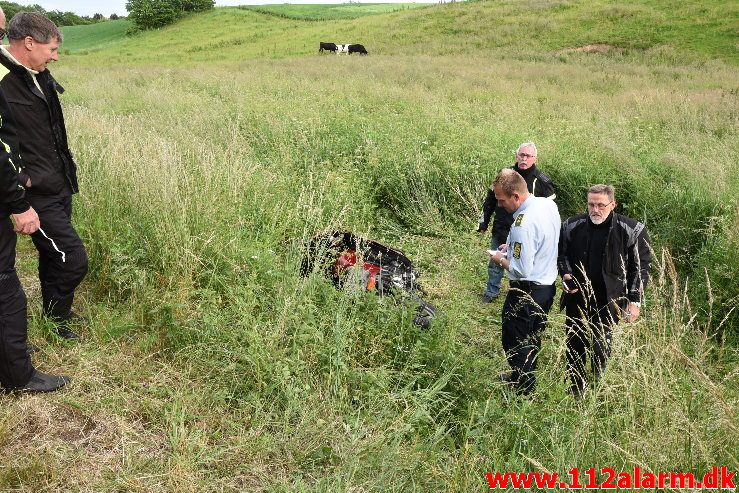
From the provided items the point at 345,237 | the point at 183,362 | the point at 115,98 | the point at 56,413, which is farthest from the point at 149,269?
the point at 115,98

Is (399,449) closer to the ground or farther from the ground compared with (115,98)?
closer to the ground

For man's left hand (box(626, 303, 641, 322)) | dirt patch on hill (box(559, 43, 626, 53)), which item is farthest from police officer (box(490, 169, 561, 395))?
dirt patch on hill (box(559, 43, 626, 53))

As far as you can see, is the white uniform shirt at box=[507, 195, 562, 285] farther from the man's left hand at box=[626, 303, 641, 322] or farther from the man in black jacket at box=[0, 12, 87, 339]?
the man in black jacket at box=[0, 12, 87, 339]

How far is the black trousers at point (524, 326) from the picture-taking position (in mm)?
3777

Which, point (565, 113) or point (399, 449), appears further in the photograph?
point (565, 113)

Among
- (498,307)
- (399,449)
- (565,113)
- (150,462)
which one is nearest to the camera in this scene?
(150,462)

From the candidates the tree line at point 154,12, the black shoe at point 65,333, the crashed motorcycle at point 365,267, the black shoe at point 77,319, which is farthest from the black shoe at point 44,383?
the tree line at point 154,12

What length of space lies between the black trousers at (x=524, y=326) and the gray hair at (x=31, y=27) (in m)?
3.58

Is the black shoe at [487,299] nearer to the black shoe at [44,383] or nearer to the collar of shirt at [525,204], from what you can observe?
the collar of shirt at [525,204]

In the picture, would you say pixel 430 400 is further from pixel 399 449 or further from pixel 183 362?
pixel 183 362

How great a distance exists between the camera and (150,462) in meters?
2.60

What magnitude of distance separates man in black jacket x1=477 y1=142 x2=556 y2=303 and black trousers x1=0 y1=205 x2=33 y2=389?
412 centimetres

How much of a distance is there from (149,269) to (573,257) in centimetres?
329

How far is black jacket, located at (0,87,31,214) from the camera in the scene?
2.78 meters
